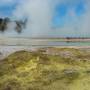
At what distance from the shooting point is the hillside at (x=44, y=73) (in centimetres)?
2419

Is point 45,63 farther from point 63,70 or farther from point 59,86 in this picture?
point 59,86

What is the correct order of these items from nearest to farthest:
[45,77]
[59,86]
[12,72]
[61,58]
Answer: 1. [59,86]
2. [45,77]
3. [12,72]
4. [61,58]

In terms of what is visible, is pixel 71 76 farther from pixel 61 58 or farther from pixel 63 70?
pixel 61 58

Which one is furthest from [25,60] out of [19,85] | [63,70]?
[19,85]

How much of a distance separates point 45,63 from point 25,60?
2.02 metres

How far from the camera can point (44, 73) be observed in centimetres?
2714

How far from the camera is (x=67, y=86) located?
24.0m

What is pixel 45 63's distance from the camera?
1197 inches

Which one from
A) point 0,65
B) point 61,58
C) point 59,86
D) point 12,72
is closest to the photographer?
point 59,86

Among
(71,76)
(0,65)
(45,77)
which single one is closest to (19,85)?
(45,77)

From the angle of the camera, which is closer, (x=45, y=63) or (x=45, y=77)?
(x=45, y=77)

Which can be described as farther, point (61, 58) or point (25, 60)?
point (61, 58)

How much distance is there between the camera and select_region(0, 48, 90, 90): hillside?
24.2 meters

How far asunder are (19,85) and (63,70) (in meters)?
5.06
